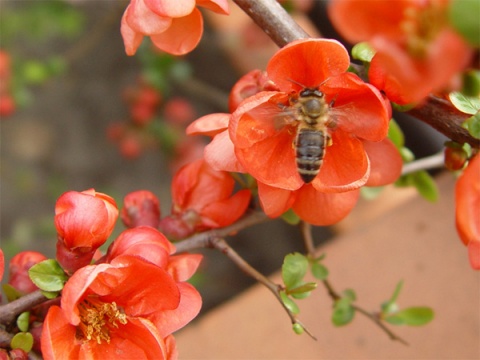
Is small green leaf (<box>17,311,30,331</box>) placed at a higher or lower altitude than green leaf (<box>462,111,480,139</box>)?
lower

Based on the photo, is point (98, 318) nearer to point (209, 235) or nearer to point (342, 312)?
point (209, 235)

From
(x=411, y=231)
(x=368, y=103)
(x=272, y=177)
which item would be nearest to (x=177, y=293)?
(x=272, y=177)

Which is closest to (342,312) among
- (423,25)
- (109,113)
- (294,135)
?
(294,135)

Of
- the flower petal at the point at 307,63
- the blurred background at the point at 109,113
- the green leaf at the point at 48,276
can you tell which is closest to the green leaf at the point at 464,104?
the flower petal at the point at 307,63

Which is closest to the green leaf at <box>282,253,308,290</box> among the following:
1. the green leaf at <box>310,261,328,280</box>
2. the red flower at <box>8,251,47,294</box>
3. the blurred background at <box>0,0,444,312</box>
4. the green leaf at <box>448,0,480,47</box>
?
the green leaf at <box>310,261,328,280</box>

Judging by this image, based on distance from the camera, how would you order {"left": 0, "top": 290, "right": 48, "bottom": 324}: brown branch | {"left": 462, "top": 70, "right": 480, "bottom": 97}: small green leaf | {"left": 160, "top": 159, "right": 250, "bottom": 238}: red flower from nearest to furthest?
{"left": 462, "top": 70, "right": 480, "bottom": 97}: small green leaf, {"left": 0, "top": 290, "right": 48, "bottom": 324}: brown branch, {"left": 160, "top": 159, "right": 250, "bottom": 238}: red flower

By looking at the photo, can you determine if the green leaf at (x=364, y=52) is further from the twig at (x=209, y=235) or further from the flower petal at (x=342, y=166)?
the twig at (x=209, y=235)

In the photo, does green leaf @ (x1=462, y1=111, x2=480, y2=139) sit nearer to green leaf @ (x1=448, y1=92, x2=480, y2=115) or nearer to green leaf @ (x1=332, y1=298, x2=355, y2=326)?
green leaf @ (x1=448, y1=92, x2=480, y2=115)
